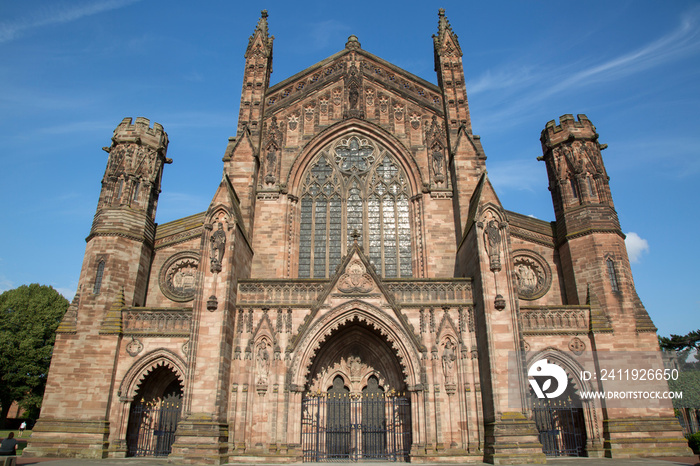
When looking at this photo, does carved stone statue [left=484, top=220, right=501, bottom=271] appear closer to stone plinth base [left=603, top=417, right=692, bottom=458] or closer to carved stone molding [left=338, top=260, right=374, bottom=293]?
carved stone molding [left=338, top=260, right=374, bottom=293]

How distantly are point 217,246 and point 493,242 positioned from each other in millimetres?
9843

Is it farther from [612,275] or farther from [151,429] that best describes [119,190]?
[612,275]

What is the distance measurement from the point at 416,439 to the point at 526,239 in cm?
1036

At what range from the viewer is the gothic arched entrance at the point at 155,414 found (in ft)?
59.3

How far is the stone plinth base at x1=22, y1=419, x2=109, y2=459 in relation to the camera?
16.6 m

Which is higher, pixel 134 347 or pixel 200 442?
pixel 134 347

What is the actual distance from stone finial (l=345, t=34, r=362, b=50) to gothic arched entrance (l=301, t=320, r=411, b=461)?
1528 centimetres

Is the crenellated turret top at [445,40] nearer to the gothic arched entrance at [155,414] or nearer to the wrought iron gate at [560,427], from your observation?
the wrought iron gate at [560,427]

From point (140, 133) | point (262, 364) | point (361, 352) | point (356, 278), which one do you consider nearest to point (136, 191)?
point (140, 133)

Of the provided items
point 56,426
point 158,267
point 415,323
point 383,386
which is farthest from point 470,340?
point 56,426

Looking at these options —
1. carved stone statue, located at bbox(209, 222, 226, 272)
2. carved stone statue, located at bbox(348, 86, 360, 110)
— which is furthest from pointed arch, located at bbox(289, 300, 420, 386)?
carved stone statue, located at bbox(348, 86, 360, 110)

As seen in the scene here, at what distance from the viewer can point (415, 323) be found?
17.0 m

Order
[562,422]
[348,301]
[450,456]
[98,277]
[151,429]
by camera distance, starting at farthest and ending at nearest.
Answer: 1. [98,277]
2. [151,429]
3. [562,422]
4. [348,301]
5. [450,456]

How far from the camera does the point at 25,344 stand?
35062mm
